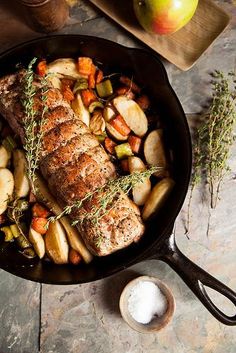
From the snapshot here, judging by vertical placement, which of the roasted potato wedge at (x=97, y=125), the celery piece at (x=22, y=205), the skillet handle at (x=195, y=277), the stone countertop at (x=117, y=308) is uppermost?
the roasted potato wedge at (x=97, y=125)

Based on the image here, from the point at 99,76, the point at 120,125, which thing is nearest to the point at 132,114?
the point at 120,125

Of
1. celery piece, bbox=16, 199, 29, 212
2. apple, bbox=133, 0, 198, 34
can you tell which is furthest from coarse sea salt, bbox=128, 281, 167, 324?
apple, bbox=133, 0, 198, 34

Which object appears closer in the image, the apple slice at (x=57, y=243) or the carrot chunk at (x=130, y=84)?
the apple slice at (x=57, y=243)

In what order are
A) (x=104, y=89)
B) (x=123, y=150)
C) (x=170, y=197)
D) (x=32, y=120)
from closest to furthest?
(x=32, y=120), (x=170, y=197), (x=123, y=150), (x=104, y=89)

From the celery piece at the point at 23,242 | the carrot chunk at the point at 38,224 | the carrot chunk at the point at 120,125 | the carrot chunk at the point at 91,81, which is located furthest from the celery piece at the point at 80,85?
the celery piece at the point at 23,242

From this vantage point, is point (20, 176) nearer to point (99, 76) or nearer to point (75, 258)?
point (75, 258)

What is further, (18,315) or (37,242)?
(18,315)

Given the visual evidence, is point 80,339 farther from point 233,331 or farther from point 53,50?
point 53,50

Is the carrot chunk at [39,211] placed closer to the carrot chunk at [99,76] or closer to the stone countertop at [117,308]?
the stone countertop at [117,308]
